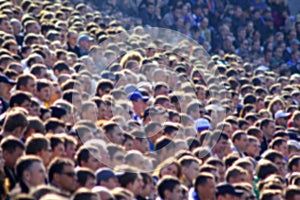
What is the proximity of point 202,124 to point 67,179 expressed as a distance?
462 centimetres

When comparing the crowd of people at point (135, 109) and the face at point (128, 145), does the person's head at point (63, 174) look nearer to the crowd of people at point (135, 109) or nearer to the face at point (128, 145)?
the crowd of people at point (135, 109)

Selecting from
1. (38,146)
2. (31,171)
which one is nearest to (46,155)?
(38,146)

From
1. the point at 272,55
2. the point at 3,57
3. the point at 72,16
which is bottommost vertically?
the point at 272,55

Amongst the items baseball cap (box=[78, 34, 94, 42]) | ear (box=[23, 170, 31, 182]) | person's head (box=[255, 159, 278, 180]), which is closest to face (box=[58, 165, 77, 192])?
ear (box=[23, 170, 31, 182])

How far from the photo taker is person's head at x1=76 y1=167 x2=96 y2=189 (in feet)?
24.6

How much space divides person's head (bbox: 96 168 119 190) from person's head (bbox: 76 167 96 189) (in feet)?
0.83

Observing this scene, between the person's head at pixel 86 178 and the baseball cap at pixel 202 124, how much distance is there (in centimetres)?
421

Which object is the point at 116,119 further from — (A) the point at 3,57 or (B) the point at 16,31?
(B) the point at 16,31

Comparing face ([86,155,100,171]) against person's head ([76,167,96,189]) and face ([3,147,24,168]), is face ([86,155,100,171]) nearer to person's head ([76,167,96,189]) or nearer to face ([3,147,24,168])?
person's head ([76,167,96,189])

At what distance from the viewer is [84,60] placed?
1250 centimetres

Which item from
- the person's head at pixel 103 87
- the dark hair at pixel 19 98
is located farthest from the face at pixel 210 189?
the person's head at pixel 103 87

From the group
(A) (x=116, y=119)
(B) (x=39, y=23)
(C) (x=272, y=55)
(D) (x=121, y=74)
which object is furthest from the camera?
(C) (x=272, y=55)

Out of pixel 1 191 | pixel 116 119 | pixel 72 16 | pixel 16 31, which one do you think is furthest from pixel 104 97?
pixel 72 16

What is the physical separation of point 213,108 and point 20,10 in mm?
4070
